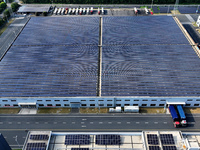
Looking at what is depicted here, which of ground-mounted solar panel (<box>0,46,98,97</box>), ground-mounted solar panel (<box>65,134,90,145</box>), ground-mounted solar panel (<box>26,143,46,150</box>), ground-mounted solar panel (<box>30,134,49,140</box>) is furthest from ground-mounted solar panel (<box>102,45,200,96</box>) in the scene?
ground-mounted solar panel (<box>26,143,46,150</box>)

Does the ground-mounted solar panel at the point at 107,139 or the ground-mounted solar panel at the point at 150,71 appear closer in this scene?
the ground-mounted solar panel at the point at 107,139

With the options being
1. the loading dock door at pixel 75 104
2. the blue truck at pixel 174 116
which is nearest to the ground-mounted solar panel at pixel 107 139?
the loading dock door at pixel 75 104

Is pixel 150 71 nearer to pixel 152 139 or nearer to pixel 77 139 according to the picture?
pixel 152 139

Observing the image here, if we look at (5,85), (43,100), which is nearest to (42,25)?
(5,85)

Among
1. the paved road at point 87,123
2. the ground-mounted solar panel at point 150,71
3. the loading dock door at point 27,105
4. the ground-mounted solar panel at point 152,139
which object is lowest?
the ground-mounted solar panel at point 152,139

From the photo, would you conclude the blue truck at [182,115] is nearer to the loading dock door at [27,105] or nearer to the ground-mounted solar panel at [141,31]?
the ground-mounted solar panel at [141,31]

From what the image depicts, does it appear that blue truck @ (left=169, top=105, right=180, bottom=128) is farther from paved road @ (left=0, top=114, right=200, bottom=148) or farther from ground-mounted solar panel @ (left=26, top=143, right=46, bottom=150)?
ground-mounted solar panel @ (left=26, top=143, right=46, bottom=150)

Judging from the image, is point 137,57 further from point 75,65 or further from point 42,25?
point 42,25
